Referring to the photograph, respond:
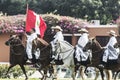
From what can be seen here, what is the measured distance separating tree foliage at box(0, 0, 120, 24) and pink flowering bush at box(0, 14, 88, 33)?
9917mm

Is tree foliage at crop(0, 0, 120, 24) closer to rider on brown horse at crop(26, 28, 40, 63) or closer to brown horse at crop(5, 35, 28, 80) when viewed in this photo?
brown horse at crop(5, 35, 28, 80)

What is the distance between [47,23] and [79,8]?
40.1 feet

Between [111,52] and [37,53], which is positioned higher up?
[111,52]

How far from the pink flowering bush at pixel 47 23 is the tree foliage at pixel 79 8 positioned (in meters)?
9.92

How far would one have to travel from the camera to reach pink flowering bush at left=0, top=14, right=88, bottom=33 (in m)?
34.3

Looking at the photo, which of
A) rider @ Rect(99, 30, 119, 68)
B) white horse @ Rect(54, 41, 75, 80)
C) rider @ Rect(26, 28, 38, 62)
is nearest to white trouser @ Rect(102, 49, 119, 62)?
rider @ Rect(99, 30, 119, 68)

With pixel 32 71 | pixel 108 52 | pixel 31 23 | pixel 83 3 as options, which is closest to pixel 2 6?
pixel 83 3

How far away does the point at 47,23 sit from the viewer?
34531 mm

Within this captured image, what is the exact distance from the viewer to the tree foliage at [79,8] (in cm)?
4622

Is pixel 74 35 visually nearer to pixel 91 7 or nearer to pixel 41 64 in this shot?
pixel 91 7

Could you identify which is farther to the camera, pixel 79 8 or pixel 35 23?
pixel 79 8

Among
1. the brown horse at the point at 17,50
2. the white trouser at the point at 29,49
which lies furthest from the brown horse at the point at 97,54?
the brown horse at the point at 17,50

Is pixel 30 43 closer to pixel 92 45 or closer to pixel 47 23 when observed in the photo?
pixel 92 45

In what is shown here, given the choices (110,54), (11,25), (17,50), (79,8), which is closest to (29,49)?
(17,50)
